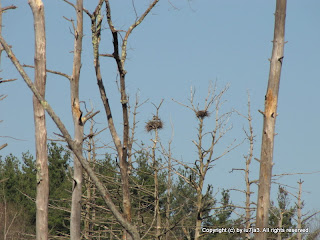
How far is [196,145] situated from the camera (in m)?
14.7

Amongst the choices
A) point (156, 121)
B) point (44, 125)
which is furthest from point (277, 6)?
point (156, 121)

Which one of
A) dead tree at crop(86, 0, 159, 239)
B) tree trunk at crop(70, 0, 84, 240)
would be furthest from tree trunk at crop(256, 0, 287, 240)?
tree trunk at crop(70, 0, 84, 240)

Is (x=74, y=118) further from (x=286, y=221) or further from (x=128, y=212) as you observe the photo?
(x=286, y=221)

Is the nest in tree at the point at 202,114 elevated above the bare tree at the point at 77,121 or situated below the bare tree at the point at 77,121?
above

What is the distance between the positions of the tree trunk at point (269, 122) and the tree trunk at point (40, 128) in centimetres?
335

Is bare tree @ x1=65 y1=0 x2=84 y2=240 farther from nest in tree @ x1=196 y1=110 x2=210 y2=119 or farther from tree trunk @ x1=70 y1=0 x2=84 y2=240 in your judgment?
nest in tree @ x1=196 y1=110 x2=210 y2=119

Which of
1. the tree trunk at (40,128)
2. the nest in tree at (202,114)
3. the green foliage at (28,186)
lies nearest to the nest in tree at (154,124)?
the nest in tree at (202,114)

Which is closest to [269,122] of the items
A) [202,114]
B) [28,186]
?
[202,114]

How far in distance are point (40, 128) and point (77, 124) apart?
3.76 ft

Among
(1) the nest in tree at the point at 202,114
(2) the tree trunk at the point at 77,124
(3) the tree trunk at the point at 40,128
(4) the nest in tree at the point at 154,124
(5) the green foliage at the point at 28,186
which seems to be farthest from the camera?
(5) the green foliage at the point at 28,186

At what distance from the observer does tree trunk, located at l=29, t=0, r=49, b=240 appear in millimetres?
8117

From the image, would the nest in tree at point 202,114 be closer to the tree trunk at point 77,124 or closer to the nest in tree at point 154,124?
the nest in tree at point 154,124

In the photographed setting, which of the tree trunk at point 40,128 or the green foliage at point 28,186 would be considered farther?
the green foliage at point 28,186

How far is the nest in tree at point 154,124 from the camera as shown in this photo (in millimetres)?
15828
